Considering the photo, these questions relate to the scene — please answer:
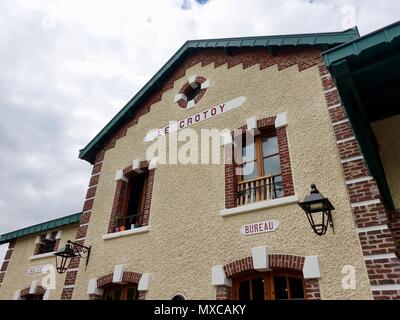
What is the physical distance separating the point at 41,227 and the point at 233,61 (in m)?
9.09

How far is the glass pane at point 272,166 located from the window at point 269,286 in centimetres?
189

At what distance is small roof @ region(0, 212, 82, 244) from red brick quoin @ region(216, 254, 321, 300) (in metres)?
6.82

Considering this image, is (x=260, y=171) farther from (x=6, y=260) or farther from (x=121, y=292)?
(x=6, y=260)

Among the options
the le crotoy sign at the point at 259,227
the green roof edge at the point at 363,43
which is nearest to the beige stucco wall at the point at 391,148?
the le crotoy sign at the point at 259,227

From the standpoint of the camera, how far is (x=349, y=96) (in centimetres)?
417

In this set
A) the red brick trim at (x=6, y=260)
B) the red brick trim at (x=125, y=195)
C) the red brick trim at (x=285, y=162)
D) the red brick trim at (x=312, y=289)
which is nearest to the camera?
the red brick trim at (x=312, y=289)

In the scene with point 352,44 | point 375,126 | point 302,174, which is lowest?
point 302,174

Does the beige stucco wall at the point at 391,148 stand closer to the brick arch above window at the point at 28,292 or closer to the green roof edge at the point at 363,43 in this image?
the green roof edge at the point at 363,43

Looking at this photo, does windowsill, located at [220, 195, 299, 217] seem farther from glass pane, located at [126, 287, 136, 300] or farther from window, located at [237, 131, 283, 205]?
glass pane, located at [126, 287, 136, 300]

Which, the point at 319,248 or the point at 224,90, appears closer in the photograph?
the point at 319,248

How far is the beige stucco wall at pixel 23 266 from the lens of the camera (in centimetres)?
1091

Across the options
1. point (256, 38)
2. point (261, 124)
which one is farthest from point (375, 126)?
point (256, 38)

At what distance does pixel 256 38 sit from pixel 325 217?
4689 mm

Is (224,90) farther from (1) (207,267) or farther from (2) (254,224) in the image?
(1) (207,267)
